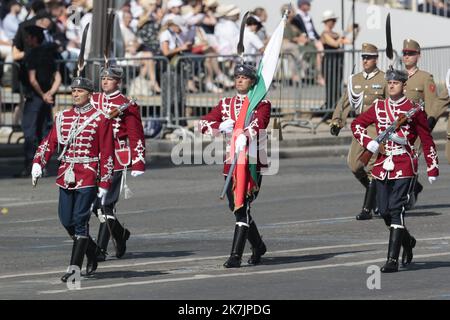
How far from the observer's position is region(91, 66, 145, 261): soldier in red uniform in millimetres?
14297

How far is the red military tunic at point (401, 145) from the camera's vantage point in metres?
13.5

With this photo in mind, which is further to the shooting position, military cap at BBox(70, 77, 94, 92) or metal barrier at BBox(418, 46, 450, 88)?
metal barrier at BBox(418, 46, 450, 88)

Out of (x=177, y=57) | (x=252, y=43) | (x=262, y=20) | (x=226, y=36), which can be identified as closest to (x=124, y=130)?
(x=177, y=57)

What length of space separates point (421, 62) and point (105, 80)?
13.6m

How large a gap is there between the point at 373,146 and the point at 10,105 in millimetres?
13204

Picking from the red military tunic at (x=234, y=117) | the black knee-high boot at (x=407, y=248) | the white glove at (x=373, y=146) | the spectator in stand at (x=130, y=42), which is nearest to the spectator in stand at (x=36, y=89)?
the spectator in stand at (x=130, y=42)

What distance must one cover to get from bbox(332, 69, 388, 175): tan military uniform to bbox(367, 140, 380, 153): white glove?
3699 mm

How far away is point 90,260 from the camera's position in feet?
43.0

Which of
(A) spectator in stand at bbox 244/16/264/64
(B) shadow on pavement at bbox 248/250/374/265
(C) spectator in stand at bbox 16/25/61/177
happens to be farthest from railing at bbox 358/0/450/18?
(B) shadow on pavement at bbox 248/250/374/265

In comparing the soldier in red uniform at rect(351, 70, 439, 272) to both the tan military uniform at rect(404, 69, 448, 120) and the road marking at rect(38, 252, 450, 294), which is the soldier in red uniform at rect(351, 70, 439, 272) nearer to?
the road marking at rect(38, 252, 450, 294)

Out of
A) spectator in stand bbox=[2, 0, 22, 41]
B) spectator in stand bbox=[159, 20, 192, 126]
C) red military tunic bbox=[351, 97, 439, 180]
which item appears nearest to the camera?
red military tunic bbox=[351, 97, 439, 180]

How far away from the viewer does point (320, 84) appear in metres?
27.1

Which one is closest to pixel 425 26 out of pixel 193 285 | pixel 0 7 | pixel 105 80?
pixel 0 7
